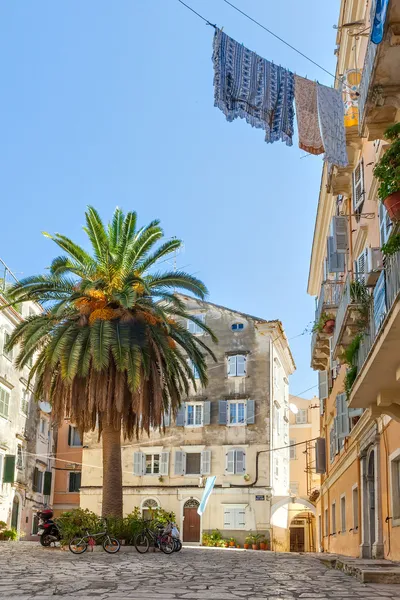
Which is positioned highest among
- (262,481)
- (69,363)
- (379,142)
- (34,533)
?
(379,142)

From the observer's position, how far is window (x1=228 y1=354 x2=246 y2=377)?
4769 centimetres

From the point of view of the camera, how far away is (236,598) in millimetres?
10031

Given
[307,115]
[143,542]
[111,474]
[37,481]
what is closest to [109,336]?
[111,474]

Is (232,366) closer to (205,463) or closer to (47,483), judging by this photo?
(205,463)

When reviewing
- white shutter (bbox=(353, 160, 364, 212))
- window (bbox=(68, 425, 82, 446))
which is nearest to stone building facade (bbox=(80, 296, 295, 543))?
window (bbox=(68, 425, 82, 446))

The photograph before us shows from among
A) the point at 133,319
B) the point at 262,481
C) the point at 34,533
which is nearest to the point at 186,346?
the point at 133,319

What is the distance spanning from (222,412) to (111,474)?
68.6ft

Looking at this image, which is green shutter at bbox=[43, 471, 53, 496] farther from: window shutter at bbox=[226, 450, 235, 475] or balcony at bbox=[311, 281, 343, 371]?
balcony at bbox=[311, 281, 343, 371]

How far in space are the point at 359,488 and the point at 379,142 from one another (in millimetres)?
10061

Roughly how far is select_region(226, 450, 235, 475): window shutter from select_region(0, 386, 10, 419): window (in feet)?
42.7

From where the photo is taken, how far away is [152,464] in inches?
1855

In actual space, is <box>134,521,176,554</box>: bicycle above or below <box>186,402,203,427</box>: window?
below

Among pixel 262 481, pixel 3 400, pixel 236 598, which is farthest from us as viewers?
pixel 262 481

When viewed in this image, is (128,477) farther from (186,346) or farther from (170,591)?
(170,591)
